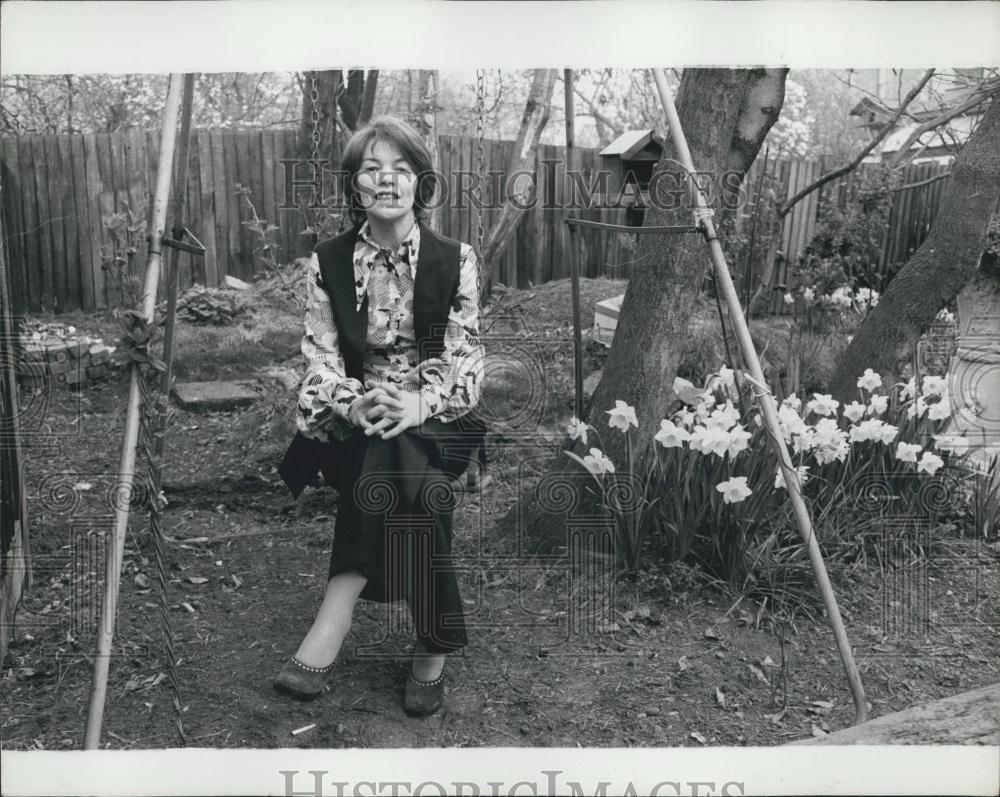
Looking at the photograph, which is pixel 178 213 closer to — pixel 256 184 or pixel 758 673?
pixel 758 673

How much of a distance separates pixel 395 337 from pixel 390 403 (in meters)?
0.29

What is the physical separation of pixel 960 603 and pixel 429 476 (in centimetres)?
207

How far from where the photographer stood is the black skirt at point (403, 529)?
2.38 meters

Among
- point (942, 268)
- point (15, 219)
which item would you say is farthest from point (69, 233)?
point (942, 268)

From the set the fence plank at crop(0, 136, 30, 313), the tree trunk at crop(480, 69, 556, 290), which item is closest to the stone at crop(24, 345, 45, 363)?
the fence plank at crop(0, 136, 30, 313)

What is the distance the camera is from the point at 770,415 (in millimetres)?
2484

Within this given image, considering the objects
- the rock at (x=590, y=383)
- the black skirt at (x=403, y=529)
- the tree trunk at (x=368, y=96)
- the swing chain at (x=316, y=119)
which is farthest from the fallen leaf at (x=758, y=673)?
the tree trunk at (x=368, y=96)

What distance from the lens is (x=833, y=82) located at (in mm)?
12797

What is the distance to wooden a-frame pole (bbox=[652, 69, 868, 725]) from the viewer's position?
7.92 feet

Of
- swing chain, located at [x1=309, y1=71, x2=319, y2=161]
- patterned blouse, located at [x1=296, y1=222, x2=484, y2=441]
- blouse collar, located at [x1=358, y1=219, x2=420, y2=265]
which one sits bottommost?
patterned blouse, located at [x1=296, y1=222, x2=484, y2=441]

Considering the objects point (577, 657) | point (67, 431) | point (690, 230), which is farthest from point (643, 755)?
point (67, 431)

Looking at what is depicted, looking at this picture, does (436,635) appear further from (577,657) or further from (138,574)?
(138,574)

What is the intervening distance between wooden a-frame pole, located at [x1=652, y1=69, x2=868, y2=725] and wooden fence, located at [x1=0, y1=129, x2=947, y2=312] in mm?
4131

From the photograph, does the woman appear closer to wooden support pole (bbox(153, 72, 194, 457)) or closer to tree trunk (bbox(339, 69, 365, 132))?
wooden support pole (bbox(153, 72, 194, 457))
